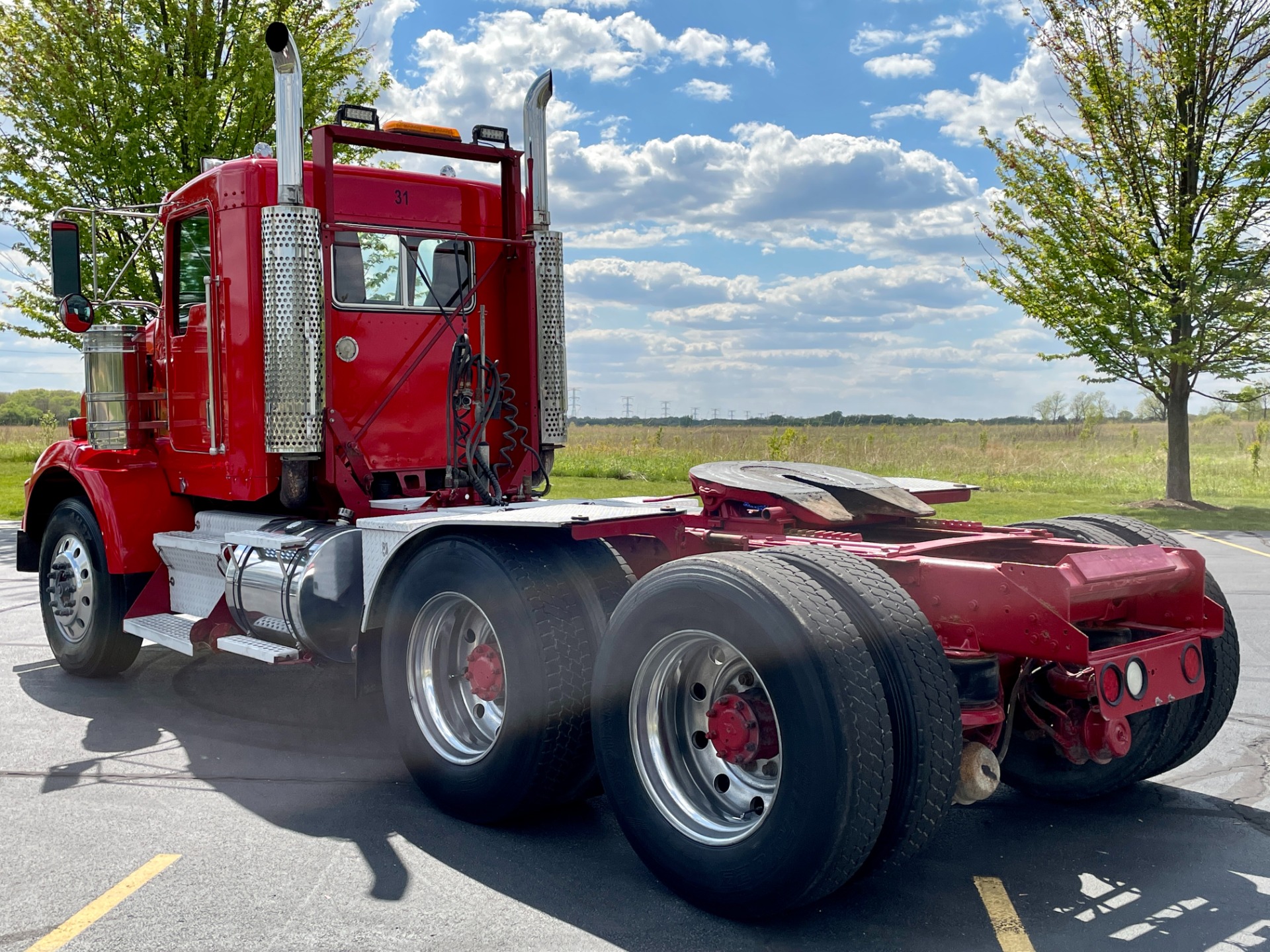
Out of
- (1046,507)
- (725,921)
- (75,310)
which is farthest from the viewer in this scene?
(1046,507)

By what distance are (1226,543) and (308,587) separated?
1263 centimetres

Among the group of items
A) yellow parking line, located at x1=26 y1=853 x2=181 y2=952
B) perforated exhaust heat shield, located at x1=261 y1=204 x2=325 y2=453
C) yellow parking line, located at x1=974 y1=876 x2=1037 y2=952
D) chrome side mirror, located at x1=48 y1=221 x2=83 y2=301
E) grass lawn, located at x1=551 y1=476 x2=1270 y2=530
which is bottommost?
yellow parking line, located at x1=974 y1=876 x2=1037 y2=952

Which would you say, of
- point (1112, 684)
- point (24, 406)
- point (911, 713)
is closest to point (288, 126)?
point (911, 713)

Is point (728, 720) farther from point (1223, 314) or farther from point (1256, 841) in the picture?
point (1223, 314)

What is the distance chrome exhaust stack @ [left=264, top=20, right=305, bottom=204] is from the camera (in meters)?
5.87

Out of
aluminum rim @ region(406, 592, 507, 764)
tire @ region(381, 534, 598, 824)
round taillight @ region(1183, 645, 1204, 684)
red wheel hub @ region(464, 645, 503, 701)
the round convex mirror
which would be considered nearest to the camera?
round taillight @ region(1183, 645, 1204, 684)

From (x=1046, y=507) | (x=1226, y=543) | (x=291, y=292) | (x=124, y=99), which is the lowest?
(x=1226, y=543)

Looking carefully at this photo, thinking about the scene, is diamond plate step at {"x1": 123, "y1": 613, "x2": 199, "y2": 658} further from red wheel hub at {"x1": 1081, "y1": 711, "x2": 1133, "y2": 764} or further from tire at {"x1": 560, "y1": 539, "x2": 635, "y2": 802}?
red wheel hub at {"x1": 1081, "y1": 711, "x2": 1133, "y2": 764}

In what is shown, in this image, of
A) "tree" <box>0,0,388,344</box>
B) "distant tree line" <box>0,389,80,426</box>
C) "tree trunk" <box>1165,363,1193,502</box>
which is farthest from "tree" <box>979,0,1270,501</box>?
"distant tree line" <box>0,389,80,426</box>

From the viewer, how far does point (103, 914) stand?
3732 millimetres

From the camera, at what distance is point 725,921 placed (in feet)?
12.1

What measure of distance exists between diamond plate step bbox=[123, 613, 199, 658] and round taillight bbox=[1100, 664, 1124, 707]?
186 inches

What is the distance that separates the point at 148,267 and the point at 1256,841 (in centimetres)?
1271

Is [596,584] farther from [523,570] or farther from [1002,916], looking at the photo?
[1002,916]
